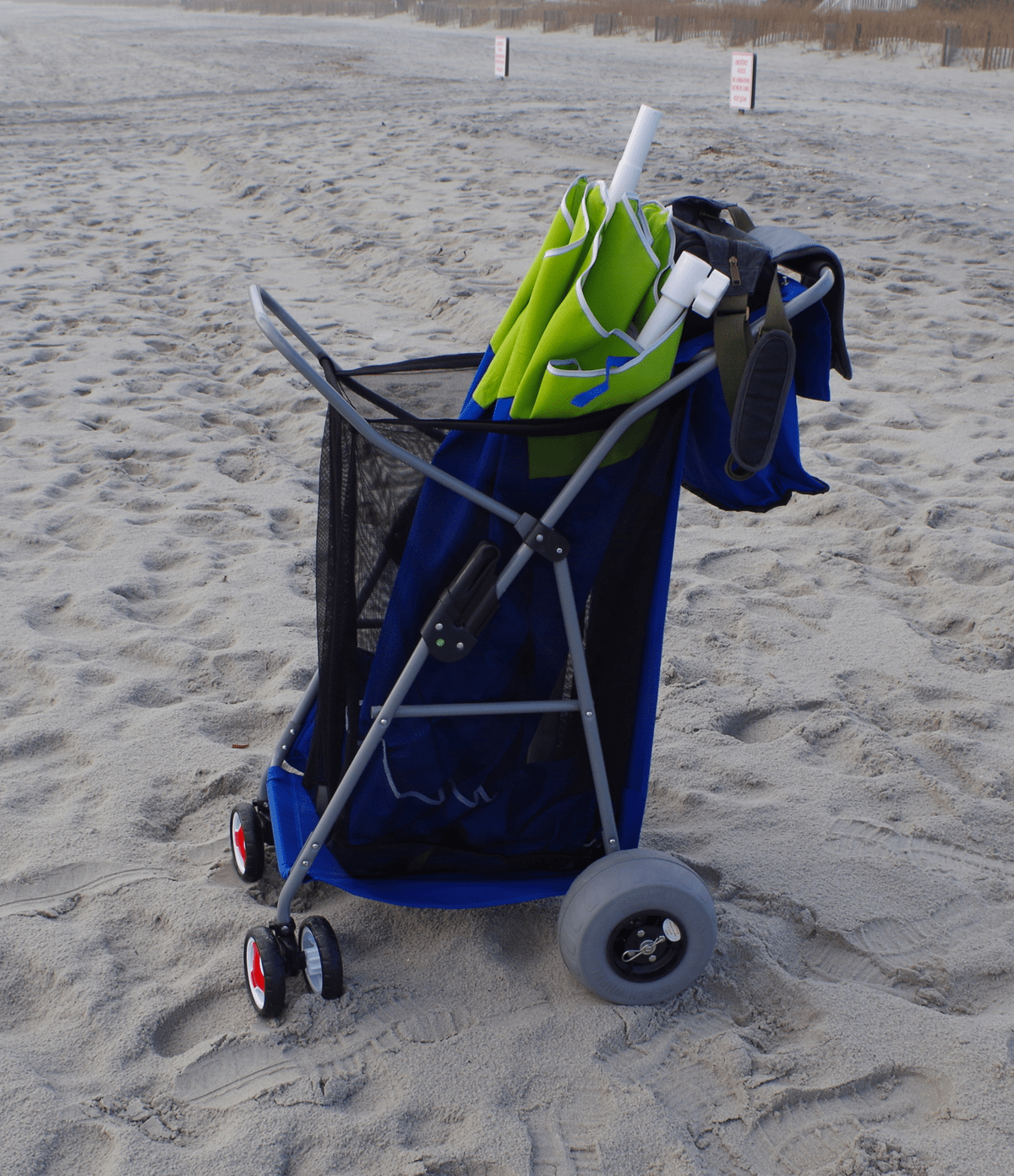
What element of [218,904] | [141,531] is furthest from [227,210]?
[218,904]

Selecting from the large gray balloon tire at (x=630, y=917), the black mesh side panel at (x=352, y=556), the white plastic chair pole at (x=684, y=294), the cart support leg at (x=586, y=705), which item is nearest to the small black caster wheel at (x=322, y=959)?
the black mesh side panel at (x=352, y=556)

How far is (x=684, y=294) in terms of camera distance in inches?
66.2

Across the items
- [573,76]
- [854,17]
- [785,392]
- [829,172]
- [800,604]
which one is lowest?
[800,604]

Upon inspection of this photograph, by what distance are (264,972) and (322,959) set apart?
0.10 m

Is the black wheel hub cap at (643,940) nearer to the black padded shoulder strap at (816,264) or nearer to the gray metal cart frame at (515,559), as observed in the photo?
the gray metal cart frame at (515,559)

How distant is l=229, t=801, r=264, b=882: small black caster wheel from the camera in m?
2.23

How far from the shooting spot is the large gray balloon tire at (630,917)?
1896 millimetres

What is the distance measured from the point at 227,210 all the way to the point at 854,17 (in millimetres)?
18588

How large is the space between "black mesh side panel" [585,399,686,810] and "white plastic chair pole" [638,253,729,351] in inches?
5.9

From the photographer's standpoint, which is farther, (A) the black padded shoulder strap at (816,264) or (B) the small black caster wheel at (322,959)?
(B) the small black caster wheel at (322,959)

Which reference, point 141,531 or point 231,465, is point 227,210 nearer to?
point 231,465

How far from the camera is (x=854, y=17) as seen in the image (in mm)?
21969

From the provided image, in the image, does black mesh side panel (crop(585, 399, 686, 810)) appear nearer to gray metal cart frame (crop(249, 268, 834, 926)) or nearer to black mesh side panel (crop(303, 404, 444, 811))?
gray metal cart frame (crop(249, 268, 834, 926))

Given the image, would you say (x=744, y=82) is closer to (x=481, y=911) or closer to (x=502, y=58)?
(x=502, y=58)
